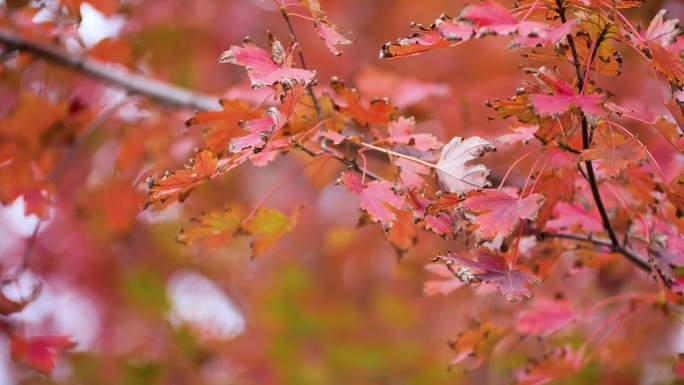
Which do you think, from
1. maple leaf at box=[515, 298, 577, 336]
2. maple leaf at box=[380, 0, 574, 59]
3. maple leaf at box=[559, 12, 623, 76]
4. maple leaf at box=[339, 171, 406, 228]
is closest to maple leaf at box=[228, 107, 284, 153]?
maple leaf at box=[339, 171, 406, 228]

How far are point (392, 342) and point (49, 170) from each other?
1.56 m

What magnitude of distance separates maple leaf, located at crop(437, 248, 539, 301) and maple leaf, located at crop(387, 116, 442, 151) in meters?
0.16

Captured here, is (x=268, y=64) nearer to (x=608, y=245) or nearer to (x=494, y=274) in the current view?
(x=494, y=274)

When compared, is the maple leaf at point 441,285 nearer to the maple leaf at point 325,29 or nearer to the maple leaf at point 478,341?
the maple leaf at point 478,341

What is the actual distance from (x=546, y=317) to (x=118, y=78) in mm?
1092

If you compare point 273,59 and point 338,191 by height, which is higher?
point 273,59

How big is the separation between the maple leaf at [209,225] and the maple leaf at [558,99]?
0.45m

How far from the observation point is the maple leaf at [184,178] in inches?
31.0

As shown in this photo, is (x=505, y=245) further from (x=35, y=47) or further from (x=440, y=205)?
(x=35, y=47)

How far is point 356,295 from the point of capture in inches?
133

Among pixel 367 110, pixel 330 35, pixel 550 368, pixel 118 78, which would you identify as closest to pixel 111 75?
pixel 118 78

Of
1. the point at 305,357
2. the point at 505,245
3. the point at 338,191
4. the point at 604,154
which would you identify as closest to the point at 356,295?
the point at 338,191

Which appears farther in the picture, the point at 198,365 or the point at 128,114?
the point at 198,365

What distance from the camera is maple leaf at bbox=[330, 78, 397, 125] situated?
964 mm
